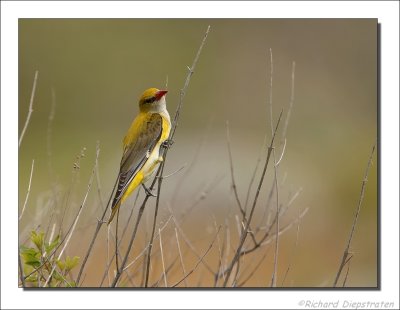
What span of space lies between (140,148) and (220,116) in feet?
13.0

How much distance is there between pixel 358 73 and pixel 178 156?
2192mm

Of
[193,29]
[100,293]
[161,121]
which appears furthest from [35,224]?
[193,29]

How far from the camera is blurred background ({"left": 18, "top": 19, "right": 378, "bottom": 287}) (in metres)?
4.53

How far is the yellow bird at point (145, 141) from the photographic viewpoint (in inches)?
156

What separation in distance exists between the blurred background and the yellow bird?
0.98ft

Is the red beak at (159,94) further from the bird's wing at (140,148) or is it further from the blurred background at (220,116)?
the blurred background at (220,116)

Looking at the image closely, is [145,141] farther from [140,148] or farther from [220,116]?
[220,116]

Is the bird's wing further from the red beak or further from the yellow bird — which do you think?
the red beak

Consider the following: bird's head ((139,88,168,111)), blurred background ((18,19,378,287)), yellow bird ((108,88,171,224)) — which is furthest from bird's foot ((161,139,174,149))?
blurred background ((18,19,378,287))

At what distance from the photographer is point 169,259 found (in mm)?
4074

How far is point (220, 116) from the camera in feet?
26.3

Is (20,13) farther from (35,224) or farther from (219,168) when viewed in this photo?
(219,168)

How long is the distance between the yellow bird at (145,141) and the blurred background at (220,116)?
0.30 meters

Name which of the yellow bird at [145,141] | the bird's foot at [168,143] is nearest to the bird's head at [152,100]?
the yellow bird at [145,141]
